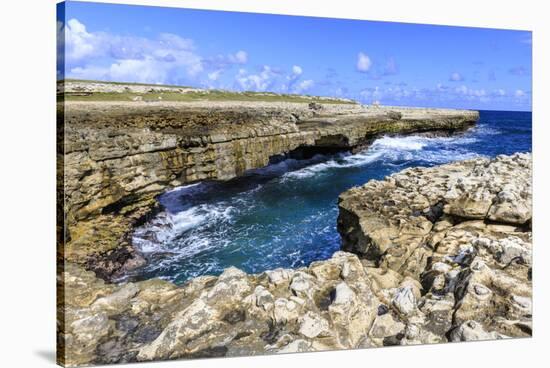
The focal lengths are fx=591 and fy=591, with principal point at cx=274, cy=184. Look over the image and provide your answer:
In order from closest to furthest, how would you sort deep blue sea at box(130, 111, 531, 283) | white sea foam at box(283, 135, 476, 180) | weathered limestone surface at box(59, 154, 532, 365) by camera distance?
weathered limestone surface at box(59, 154, 532, 365) → deep blue sea at box(130, 111, 531, 283) → white sea foam at box(283, 135, 476, 180)

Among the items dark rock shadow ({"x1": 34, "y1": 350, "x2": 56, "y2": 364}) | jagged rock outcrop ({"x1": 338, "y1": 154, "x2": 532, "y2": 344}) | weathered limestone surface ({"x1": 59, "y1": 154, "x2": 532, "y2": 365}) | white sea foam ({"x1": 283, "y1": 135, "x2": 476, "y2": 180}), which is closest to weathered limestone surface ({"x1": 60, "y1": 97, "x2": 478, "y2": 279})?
white sea foam ({"x1": 283, "y1": 135, "x2": 476, "y2": 180})

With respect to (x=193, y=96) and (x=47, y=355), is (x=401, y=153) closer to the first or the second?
(x=193, y=96)

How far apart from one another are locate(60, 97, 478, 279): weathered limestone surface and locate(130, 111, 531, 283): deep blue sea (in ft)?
0.84

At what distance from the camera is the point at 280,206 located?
35.3 feet

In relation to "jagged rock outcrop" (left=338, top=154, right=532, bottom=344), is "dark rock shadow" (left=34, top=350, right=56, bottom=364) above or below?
below

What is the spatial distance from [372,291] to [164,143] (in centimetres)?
422

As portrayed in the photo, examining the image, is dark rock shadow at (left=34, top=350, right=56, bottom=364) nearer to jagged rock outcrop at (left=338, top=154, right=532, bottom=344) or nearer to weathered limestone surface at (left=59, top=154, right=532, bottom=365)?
weathered limestone surface at (left=59, top=154, right=532, bottom=365)

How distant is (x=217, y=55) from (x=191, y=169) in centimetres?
200

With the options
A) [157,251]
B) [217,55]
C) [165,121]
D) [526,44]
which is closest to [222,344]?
[157,251]

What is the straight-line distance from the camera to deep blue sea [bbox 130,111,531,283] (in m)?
9.67

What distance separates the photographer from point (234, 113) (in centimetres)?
980

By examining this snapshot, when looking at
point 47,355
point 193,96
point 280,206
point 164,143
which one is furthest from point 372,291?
point 47,355

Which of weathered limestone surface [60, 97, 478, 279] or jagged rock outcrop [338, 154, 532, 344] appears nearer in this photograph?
weathered limestone surface [60, 97, 478, 279]

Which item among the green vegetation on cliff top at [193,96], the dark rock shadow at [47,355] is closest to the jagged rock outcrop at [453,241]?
the green vegetation on cliff top at [193,96]
